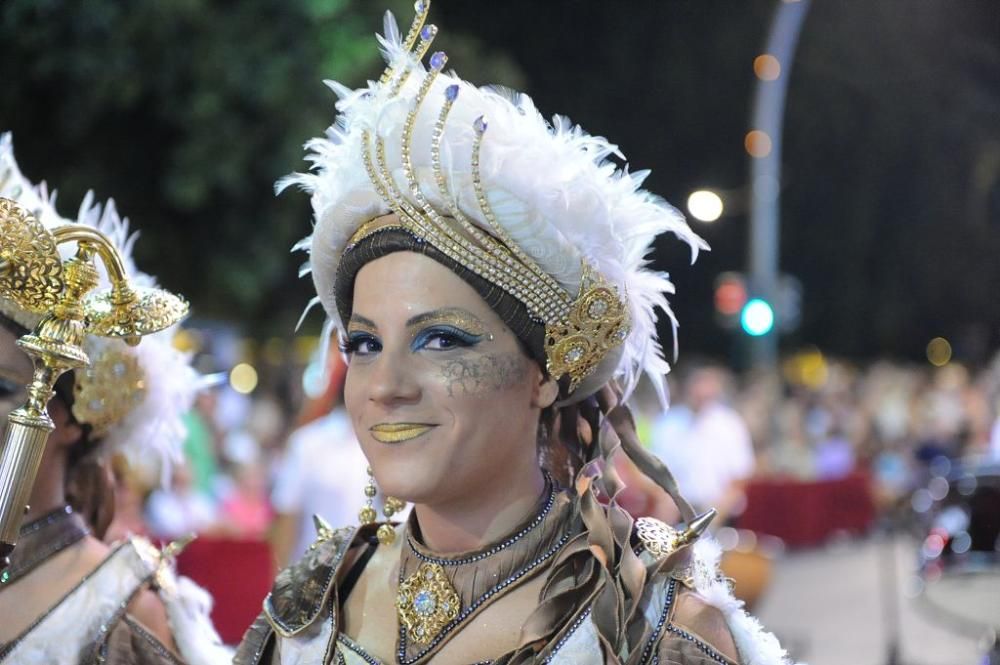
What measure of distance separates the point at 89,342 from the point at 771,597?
26.5 ft

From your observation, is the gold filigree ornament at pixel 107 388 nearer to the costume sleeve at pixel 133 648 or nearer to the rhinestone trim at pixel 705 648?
the costume sleeve at pixel 133 648

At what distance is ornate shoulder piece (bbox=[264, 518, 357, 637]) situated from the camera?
8.67 ft

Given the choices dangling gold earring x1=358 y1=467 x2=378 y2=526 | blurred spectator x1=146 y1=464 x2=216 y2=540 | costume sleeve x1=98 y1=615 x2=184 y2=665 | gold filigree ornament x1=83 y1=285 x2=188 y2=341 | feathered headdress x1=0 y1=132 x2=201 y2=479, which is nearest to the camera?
gold filigree ornament x1=83 y1=285 x2=188 y2=341

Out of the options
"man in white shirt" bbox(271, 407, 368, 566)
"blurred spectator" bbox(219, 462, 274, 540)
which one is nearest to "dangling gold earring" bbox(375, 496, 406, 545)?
"man in white shirt" bbox(271, 407, 368, 566)

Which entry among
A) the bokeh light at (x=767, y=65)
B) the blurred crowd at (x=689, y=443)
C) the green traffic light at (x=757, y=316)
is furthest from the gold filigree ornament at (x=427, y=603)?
the green traffic light at (x=757, y=316)

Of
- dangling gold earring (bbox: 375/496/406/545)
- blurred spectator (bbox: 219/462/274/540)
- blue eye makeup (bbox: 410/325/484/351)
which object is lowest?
dangling gold earring (bbox: 375/496/406/545)

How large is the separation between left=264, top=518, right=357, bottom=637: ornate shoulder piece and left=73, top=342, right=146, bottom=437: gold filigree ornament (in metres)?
0.59

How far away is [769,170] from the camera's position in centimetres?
959

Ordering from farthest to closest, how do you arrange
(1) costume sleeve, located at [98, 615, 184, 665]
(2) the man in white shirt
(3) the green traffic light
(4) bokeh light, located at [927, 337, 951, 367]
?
(4) bokeh light, located at [927, 337, 951, 367]
(3) the green traffic light
(2) the man in white shirt
(1) costume sleeve, located at [98, 615, 184, 665]

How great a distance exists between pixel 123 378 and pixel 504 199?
3.63ft

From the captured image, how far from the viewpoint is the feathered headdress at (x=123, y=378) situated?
9.66 ft

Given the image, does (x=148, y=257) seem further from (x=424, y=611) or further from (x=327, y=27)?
(x=424, y=611)

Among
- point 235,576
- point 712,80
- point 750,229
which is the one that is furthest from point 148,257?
point 750,229

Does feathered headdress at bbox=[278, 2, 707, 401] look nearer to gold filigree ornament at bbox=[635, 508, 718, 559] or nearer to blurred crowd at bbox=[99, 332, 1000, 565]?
gold filigree ornament at bbox=[635, 508, 718, 559]
